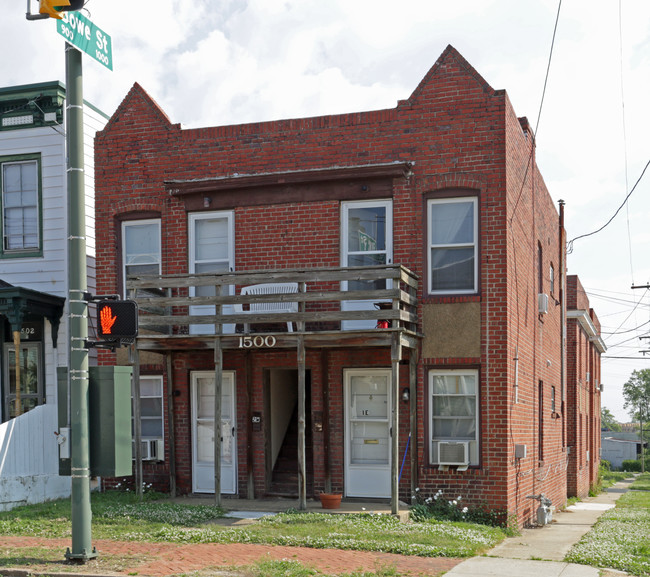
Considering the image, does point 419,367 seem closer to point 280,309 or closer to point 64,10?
point 280,309

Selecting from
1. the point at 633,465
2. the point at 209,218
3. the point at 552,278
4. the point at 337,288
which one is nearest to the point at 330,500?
the point at 337,288

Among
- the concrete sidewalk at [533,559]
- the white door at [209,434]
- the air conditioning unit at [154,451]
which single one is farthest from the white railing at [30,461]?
the concrete sidewalk at [533,559]

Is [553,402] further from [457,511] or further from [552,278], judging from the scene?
[457,511]

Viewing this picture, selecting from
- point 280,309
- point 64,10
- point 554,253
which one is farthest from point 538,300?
point 64,10

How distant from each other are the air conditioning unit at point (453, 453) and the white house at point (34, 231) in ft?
26.9

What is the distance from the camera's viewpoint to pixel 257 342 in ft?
45.8

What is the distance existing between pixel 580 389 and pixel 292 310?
16.3m

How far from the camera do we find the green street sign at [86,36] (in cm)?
900

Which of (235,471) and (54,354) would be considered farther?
(54,354)

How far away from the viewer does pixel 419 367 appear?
578 inches

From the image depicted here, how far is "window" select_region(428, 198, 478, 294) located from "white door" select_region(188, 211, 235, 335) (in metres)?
3.75

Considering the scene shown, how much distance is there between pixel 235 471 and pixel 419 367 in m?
3.97

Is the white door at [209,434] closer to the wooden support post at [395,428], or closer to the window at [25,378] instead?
the wooden support post at [395,428]

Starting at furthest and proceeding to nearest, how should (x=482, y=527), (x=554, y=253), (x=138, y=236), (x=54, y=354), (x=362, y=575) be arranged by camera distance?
(x=554, y=253) → (x=54, y=354) → (x=138, y=236) → (x=482, y=527) → (x=362, y=575)
